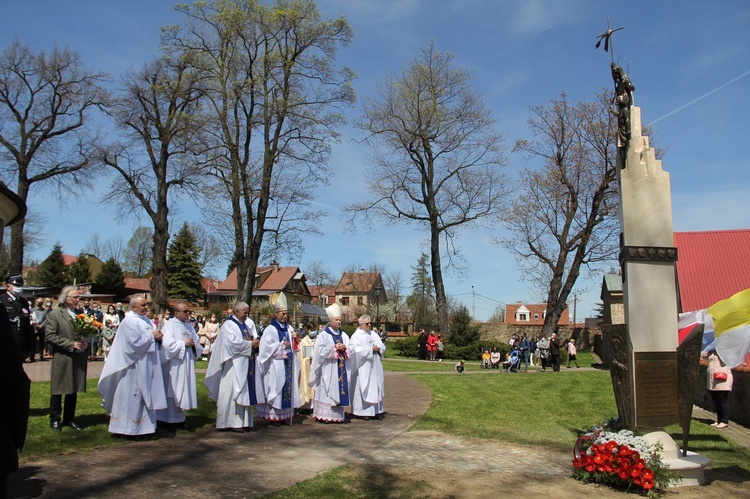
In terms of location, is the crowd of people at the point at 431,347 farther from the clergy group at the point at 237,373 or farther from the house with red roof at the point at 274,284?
the house with red roof at the point at 274,284

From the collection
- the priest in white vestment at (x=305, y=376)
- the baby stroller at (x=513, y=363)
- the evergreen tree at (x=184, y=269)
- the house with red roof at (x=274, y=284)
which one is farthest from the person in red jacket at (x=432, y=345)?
the house with red roof at (x=274, y=284)

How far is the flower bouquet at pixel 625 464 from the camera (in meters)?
7.07

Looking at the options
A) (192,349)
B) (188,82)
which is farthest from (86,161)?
(192,349)

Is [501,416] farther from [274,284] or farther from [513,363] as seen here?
[274,284]

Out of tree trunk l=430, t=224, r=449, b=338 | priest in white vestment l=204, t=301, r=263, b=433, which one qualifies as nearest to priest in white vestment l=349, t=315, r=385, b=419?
priest in white vestment l=204, t=301, r=263, b=433

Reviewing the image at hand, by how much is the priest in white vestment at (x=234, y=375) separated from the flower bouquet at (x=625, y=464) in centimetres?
521

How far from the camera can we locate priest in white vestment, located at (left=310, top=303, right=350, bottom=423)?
11.8 metres

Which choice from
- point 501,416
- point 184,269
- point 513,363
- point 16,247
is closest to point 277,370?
point 501,416

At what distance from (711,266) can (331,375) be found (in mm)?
21938

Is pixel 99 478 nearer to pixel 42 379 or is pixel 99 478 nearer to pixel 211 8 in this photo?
pixel 42 379

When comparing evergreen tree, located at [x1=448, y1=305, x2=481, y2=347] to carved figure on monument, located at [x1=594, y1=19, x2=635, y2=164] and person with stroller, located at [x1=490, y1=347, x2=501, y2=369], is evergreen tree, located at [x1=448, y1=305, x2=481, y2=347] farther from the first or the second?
carved figure on monument, located at [x1=594, y1=19, x2=635, y2=164]

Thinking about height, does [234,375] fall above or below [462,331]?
below

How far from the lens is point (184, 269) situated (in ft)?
203

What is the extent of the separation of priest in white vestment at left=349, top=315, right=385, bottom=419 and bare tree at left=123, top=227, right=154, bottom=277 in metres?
69.4
